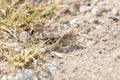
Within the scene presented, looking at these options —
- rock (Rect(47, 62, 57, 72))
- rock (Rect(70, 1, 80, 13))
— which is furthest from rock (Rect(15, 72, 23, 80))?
rock (Rect(70, 1, 80, 13))

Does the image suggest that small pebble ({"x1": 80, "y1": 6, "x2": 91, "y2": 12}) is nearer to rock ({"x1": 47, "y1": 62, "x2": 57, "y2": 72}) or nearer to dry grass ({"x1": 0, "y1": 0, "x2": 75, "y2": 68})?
dry grass ({"x1": 0, "y1": 0, "x2": 75, "y2": 68})

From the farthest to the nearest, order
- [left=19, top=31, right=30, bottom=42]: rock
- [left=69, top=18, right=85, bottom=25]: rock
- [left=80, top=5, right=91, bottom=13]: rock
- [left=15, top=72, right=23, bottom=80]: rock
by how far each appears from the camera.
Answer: [left=80, top=5, right=91, bottom=13]: rock → [left=69, top=18, right=85, bottom=25]: rock → [left=19, top=31, right=30, bottom=42]: rock → [left=15, top=72, right=23, bottom=80]: rock

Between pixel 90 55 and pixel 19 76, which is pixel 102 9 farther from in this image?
pixel 19 76

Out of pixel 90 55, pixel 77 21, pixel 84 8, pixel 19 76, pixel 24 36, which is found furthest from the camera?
pixel 84 8

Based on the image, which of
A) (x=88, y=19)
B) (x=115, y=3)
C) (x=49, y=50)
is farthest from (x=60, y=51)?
(x=115, y=3)

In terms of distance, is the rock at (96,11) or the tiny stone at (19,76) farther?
the rock at (96,11)

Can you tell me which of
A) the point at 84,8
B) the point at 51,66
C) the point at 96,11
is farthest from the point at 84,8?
A: the point at 51,66

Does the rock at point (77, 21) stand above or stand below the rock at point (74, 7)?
below

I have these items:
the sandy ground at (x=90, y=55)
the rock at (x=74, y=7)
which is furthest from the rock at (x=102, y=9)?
the rock at (x=74, y=7)

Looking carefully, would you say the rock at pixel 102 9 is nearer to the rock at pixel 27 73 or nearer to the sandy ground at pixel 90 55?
the sandy ground at pixel 90 55

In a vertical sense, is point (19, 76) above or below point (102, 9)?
below

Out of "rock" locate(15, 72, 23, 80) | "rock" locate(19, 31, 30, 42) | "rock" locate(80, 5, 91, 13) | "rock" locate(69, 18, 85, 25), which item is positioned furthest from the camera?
"rock" locate(80, 5, 91, 13)
